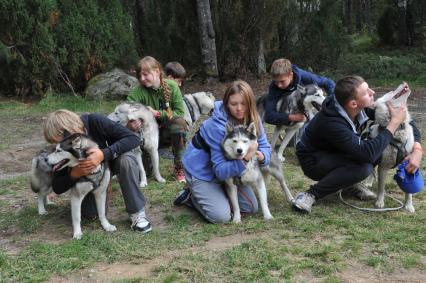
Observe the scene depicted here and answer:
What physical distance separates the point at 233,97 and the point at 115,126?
1076 mm

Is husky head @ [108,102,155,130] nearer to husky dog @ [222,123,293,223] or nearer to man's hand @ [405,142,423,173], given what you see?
husky dog @ [222,123,293,223]

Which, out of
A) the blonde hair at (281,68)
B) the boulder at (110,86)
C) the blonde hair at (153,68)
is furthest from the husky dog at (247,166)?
the boulder at (110,86)

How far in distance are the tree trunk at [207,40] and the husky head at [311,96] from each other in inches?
261

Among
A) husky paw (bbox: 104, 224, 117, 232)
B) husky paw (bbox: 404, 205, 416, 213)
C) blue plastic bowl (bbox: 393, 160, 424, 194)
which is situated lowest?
husky paw (bbox: 404, 205, 416, 213)

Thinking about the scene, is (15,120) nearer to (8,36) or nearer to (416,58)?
(8,36)

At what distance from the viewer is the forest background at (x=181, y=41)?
11570 millimetres

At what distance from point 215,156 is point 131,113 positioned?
156cm

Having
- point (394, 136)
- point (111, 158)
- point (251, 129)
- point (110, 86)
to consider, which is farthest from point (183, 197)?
point (110, 86)

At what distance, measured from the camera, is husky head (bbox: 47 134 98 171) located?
3.89 m

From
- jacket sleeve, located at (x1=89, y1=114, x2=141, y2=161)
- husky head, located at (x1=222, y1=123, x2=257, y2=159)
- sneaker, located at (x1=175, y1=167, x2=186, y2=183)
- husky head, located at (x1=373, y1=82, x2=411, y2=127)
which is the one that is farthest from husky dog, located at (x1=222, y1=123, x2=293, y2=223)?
sneaker, located at (x1=175, y1=167, x2=186, y2=183)

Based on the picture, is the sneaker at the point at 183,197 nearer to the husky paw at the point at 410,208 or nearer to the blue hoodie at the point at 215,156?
the blue hoodie at the point at 215,156

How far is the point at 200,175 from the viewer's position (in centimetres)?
454

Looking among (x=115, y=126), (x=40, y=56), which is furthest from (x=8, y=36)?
(x=115, y=126)

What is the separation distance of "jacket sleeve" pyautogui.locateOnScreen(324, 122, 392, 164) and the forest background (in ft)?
29.4
